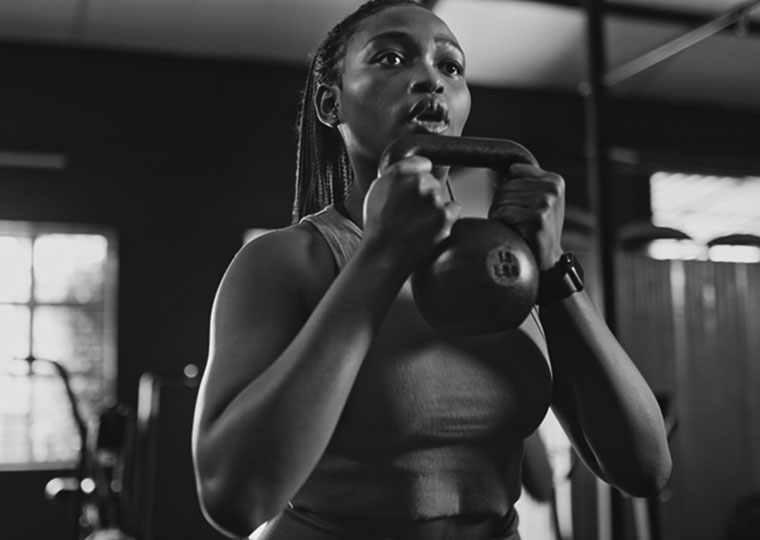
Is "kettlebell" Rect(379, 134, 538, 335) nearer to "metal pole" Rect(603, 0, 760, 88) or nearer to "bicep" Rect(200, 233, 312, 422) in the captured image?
"bicep" Rect(200, 233, 312, 422)

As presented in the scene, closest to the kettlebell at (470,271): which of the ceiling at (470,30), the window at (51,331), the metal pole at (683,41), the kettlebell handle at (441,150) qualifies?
Answer: the kettlebell handle at (441,150)

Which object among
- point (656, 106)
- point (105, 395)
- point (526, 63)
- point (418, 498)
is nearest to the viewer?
point (418, 498)

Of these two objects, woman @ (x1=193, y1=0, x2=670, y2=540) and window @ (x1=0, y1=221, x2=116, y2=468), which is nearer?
woman @ (x1=193, y1=0, x2=670, y2=540)

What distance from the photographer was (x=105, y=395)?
589cm

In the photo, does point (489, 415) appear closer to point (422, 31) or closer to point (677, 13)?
point (422, 31)

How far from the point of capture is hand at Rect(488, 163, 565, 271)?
2.14 feet

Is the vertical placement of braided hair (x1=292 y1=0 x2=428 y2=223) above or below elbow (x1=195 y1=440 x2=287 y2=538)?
above

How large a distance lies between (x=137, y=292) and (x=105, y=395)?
666mm

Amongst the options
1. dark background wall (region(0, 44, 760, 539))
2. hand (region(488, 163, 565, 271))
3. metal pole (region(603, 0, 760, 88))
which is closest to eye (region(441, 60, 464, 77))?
hand (region(488, 163, 565, 271))

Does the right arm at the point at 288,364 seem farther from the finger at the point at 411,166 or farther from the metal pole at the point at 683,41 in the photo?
the metal pole at the point at 683,41

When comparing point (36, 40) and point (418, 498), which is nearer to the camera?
point (418, 498)

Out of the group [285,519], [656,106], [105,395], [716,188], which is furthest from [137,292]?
[285,519]

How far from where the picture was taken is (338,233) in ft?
2.38

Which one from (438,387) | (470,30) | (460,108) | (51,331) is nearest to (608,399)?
(438,387)
